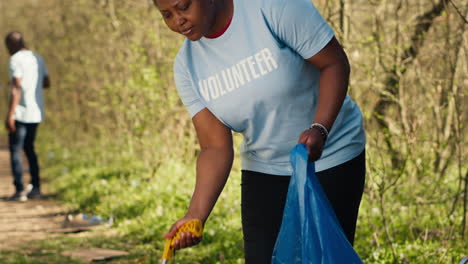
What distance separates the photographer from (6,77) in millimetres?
17812

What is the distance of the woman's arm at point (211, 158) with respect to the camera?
8.66ft

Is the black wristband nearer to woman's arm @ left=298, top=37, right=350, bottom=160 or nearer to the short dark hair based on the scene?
woman's arm @ left=298, top=37, right=350, bottom=160

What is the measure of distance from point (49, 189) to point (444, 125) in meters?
5.04

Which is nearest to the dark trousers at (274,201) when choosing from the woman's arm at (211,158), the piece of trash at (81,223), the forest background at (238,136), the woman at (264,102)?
the woman at (264,102)

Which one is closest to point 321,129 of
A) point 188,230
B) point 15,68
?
point 188,230

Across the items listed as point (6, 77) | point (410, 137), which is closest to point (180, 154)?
point (410, 137)

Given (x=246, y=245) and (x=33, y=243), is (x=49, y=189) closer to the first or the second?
(x=33, y=243)

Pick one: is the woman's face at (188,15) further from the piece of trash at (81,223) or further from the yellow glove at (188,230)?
the piece of trash at (81,223)

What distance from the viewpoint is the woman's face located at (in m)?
2.32

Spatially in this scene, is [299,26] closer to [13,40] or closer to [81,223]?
[81,223]

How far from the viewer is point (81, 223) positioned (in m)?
6.62

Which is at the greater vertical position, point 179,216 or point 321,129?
point 321,129

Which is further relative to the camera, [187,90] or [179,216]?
[179,216]

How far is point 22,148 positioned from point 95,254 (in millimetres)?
3238
